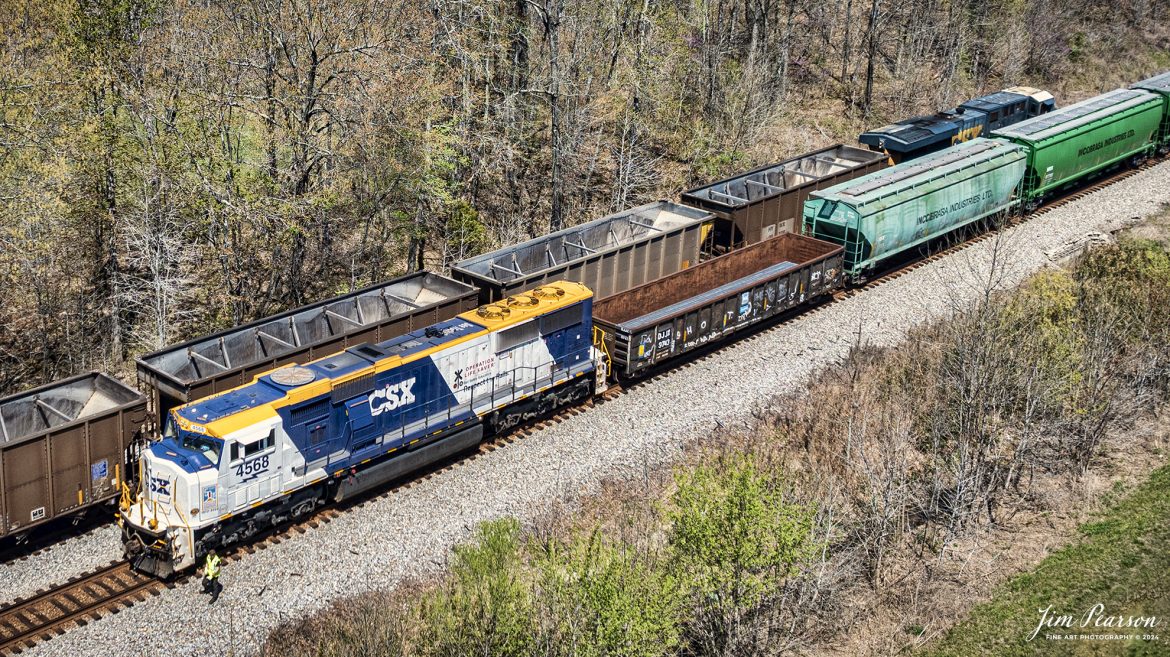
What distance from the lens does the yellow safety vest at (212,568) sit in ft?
64.6

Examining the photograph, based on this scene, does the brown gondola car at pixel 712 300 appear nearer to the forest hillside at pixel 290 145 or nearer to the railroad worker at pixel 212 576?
the forest hillside at pixel 290 145

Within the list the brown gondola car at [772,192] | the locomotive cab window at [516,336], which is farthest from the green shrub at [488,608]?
the brown gondola car at [772,192]

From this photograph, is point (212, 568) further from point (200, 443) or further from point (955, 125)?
point (955, 125)

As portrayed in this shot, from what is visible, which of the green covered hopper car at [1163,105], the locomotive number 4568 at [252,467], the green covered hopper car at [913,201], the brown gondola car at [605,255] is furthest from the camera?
the green covered hopper car at [1163,105]

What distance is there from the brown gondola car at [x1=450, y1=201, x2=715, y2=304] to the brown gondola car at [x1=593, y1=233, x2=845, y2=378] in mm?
1363

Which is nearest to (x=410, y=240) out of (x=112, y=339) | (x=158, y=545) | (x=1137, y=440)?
(x=112, y=339)

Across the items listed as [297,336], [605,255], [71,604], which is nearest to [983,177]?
[605,255]

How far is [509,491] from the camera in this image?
23797 millimetres

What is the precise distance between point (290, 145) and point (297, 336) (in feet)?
25.9

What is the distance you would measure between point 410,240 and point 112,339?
35.0 ft

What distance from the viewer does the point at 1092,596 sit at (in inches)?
855

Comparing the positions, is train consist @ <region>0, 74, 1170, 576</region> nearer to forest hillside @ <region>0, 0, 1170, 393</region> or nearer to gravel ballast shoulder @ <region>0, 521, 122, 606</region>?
gravel ballast shoulder @ <region>0, 521, 122, 606</region>

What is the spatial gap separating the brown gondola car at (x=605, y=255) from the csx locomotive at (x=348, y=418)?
257 cm

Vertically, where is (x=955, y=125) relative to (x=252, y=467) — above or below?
above
